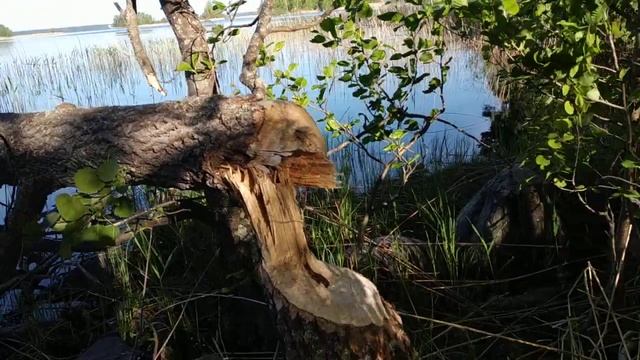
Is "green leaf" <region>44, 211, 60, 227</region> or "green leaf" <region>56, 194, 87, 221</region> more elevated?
"green leaf" <region>56, 194, 87, 221</region>

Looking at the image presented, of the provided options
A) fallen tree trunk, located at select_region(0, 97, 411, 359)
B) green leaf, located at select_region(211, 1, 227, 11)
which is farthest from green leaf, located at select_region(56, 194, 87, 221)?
green leaf, located at select_region(211, 1, 227, 11)

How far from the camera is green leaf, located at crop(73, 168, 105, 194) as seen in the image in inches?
65.4

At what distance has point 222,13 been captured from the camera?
8.21ft

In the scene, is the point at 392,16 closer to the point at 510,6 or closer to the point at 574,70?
the point at 510,6

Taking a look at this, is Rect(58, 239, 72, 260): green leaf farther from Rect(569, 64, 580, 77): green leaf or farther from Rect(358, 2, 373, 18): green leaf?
Rect(569, 64, 580, 77): green leaf

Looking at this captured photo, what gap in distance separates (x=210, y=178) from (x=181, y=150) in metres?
0.13

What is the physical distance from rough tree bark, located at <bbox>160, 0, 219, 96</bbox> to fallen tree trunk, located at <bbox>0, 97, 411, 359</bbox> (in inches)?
21.9

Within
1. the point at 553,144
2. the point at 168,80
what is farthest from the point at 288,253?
the point at 168,80

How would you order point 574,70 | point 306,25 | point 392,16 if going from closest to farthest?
point 574,70
point 392,16
point 306,25

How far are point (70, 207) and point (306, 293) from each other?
2.37 ft

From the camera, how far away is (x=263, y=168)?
1674 mm

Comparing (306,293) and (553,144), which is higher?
(553,144)

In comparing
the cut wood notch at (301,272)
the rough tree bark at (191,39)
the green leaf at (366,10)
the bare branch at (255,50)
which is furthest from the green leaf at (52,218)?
the green leaf at (366,10)

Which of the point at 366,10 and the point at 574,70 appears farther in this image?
the point at 366,10
